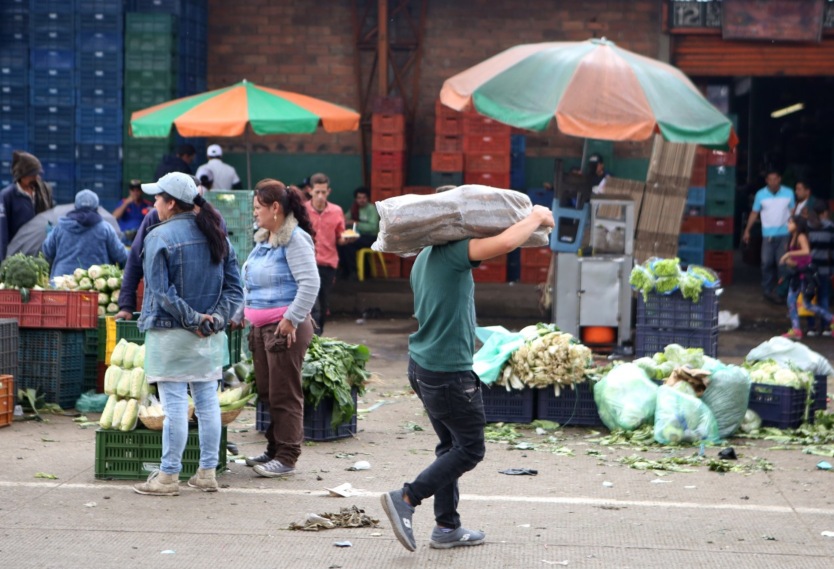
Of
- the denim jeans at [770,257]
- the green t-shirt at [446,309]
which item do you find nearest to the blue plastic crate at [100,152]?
the denim jeans at [770,257]

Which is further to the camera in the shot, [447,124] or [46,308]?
[447,124]

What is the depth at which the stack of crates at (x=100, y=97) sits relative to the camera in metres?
18.1

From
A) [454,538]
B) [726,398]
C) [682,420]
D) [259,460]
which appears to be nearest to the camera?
[454,538]

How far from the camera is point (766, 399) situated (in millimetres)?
9578

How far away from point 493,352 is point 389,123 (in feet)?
28.8

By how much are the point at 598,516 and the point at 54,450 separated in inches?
156

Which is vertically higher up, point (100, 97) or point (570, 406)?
point (100, 97)

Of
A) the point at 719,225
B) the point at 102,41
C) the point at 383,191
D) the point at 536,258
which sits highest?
the point at 102,41

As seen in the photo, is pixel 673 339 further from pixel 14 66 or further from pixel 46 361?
pixel 14 66

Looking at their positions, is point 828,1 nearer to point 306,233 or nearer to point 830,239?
point 830,239

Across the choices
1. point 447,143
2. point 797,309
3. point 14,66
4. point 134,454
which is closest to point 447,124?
point 447,143

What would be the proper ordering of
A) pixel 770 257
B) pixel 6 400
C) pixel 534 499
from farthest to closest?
pixel 770 257 → pixel 6 400 → pixel 534 499

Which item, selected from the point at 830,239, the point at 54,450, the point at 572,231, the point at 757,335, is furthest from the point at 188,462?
the point at 830,239

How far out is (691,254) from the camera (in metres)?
18.7
